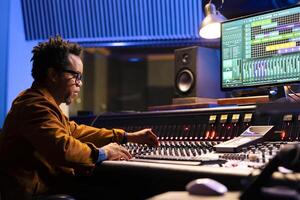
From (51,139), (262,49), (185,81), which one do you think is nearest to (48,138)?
(51,139)

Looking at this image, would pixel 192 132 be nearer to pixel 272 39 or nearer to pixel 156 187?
pixel 156 187

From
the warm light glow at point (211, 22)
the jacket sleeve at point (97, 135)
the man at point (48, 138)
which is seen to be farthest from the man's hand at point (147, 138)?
the warm light glow at point (211, 22)

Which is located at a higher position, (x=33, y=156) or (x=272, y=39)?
(x=272, y=39)

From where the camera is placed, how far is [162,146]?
1939 millimetres

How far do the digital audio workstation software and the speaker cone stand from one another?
16.0 inches

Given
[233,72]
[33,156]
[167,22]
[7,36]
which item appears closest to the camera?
[33,156]

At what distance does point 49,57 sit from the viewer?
2002mm

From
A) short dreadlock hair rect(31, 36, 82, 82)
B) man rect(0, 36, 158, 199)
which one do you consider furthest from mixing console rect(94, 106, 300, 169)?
A: short dreadlock hair rect(31, 36, 82, 82)

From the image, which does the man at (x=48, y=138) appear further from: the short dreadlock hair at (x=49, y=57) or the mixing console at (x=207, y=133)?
the mixing console at (x=207, y=133)

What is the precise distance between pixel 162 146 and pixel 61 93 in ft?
1.73

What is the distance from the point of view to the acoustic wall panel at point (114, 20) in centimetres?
306

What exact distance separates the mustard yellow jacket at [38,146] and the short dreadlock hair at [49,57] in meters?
0.08

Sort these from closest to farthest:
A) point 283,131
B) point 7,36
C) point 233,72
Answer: point 283,131, point 233,72, point 7,36

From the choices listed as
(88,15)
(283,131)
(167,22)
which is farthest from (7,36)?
(283,131)
